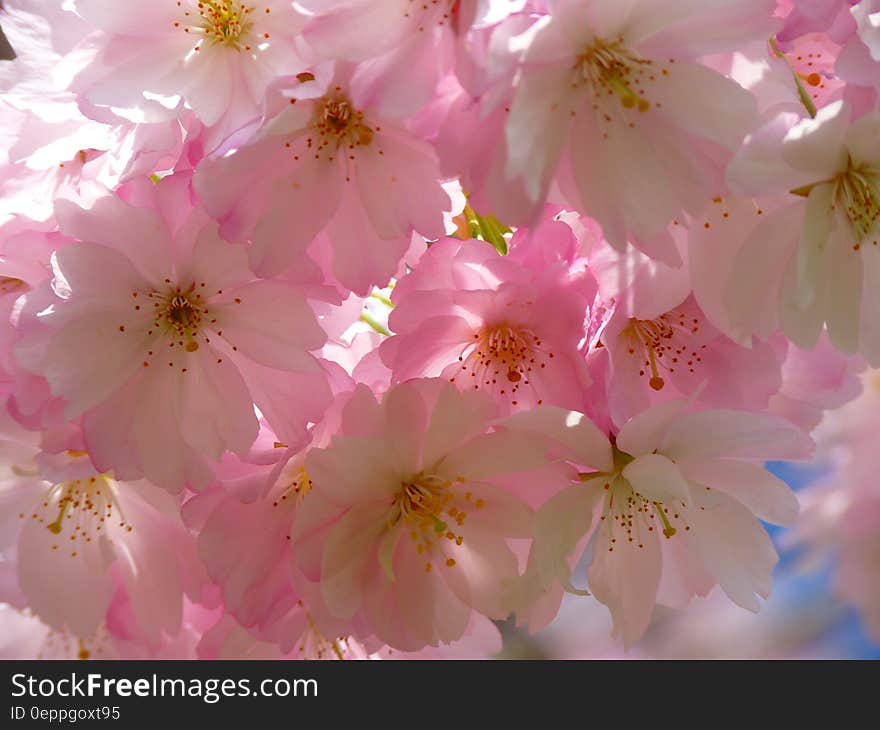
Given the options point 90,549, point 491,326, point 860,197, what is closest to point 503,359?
point 491,326

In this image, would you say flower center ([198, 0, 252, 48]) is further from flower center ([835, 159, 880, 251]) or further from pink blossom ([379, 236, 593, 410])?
flower center ([835, 159, 880, 251])

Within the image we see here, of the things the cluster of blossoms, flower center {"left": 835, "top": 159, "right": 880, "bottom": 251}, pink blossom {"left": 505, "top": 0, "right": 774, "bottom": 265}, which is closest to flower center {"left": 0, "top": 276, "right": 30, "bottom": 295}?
the cluster of blossoms

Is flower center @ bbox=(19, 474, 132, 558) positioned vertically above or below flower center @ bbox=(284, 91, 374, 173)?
below

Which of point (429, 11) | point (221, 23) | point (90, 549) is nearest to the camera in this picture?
point (429, 11)

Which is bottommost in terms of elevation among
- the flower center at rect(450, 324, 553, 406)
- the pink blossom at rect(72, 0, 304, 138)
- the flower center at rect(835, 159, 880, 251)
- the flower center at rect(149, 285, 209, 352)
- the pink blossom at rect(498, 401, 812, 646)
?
the pink blossom at rect(498, 401, 812, 646)

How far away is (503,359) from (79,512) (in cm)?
36

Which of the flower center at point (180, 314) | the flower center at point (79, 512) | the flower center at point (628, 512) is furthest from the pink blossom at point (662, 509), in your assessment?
the flower center at point (79, 512)

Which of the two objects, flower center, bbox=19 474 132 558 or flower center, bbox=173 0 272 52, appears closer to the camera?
flower center, bbox=173 0 272 52

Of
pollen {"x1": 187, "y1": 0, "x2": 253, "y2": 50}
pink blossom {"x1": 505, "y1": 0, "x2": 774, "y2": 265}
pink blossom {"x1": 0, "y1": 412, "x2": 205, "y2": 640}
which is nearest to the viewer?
pink blossom {"x1": 505, "y1": 0, "x2": 774, "y2": 265}

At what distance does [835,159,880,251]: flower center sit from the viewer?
2.10ft

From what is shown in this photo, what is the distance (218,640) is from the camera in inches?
34.7

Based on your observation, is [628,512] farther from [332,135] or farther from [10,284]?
[10,284]

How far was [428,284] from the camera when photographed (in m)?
0.68
